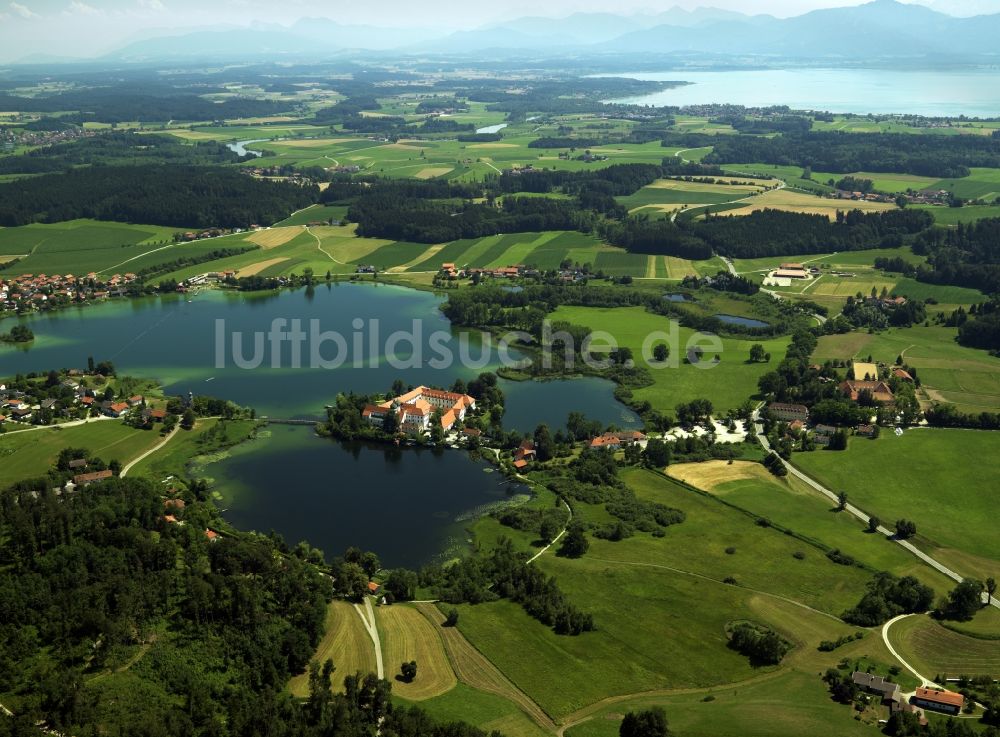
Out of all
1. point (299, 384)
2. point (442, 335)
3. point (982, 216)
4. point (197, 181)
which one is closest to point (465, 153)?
point (197, 181)

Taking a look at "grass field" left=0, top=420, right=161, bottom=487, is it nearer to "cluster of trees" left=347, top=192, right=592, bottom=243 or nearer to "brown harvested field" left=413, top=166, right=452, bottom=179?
"cluster of trees" left=347, top=192, right=592, bottom=243

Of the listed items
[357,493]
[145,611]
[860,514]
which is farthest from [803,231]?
[145,611]

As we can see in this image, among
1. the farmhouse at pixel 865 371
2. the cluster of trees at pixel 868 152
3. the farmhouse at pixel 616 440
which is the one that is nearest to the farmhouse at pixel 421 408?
the farmhouse at pixel 616 440

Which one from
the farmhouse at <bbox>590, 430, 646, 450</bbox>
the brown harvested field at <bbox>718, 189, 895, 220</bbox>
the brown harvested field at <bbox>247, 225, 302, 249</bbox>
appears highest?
the brown harvested field at <bbox>718, 189, 895, 220</bbox>

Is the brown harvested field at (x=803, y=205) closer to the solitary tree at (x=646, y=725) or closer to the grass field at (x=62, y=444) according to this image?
the grass field at (x=62, y=444)

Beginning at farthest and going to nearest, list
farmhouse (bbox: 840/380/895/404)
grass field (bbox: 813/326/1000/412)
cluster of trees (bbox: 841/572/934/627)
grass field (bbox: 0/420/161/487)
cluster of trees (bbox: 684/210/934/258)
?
cluster of trees (bbox: 684/210/934/258) → grass field (bbox: 813/326/1000/412) → farmhouse (bbox: 840/380/895/404) → grass field (bbox: 0/420/161/487) → cluster of trees (bbox: 841/572/934/627)

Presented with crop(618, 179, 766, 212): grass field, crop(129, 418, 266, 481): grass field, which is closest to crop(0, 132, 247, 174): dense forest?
crop(618, 179, 766, 212): grass field

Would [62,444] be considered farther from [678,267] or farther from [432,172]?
[432,172]

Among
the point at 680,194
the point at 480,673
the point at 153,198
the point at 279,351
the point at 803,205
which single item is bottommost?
the point at 480,673
